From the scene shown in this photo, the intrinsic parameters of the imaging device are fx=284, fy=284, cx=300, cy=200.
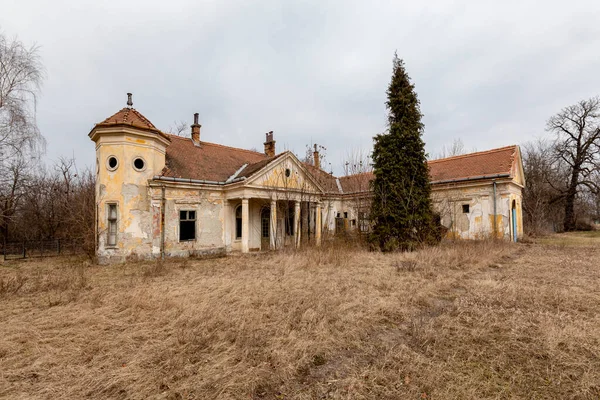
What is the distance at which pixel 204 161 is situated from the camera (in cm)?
1752

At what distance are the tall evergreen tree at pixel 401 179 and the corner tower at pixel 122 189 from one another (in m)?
11.4

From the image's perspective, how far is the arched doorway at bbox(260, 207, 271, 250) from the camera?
1802 centimetres

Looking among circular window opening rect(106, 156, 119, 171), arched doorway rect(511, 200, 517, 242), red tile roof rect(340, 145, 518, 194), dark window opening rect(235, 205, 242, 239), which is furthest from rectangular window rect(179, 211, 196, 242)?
arched doorway rect(511, 200, 517, 242)

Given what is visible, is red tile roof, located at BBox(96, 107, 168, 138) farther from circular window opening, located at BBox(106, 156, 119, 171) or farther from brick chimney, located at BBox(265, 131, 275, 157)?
brick chimney, located at BBox(265, 131, 275, 157)

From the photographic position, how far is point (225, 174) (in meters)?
17.3

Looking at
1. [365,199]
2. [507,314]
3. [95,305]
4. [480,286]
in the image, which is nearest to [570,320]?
[507,314]

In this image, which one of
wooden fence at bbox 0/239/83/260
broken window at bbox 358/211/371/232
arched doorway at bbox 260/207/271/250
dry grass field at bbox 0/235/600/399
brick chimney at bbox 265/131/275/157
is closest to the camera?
dry grass field at bbox 0/235/600/399

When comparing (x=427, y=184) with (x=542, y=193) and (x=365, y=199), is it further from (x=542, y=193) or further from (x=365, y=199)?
(x=542, y=193)

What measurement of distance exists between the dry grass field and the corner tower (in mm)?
5048

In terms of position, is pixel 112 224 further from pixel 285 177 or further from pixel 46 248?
pixel 285 177

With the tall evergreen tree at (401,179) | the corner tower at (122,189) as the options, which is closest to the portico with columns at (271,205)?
the tall evergreen tree at (401,179)

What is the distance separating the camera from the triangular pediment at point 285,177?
15.7 m

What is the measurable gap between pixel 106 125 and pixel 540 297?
1660 cm

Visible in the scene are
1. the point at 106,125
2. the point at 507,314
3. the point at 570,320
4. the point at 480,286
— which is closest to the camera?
the point at 570,320
